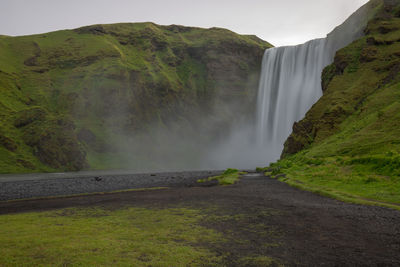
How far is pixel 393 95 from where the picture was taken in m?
41.8

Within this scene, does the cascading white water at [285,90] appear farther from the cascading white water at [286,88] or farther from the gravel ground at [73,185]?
the gravel ground at [73,185]

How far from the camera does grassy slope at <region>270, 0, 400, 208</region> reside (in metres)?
21.9

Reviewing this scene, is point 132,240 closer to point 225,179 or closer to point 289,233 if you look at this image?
point 289,233

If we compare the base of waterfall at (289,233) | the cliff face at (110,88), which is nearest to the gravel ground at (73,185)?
the base of waterfall at (289,233)

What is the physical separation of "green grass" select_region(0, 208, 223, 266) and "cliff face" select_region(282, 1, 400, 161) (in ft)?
85.2

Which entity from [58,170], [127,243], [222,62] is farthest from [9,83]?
[127,243]

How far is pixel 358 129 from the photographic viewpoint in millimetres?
38250

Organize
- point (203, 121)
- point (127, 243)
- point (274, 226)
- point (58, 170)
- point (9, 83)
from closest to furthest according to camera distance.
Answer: point (127, 243)
point (274, 226)
point (58, 170)
point (9, 83)
point (203, 121)

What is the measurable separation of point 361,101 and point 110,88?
97513mm

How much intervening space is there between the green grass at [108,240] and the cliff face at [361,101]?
1023 inches

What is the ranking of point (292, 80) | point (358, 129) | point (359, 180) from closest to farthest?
point (359, 180), point (358, 129), point (292, 80)

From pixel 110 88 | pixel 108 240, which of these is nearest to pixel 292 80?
pixel 110 88

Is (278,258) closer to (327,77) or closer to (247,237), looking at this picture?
(247,237)

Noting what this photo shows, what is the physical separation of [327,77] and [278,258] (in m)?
67.3
